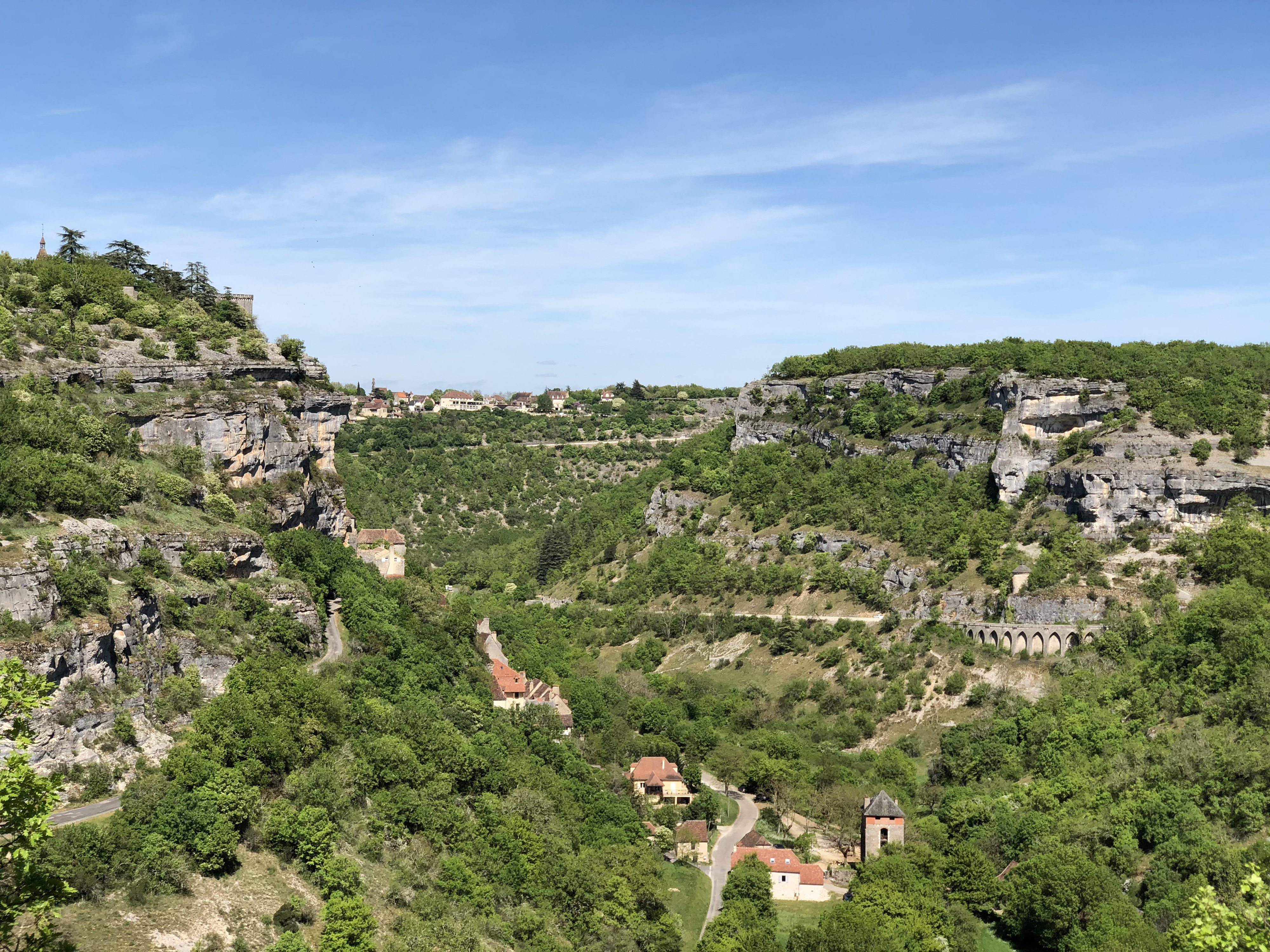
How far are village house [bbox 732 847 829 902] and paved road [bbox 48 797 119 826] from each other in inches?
1160

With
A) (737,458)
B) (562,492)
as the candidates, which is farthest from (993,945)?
(562,492)

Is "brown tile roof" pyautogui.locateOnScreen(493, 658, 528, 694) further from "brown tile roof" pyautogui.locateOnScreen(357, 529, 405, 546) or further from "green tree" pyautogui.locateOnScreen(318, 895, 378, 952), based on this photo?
"green tree" pyautogui.locateOnScreen(318, 895, 378, 952)

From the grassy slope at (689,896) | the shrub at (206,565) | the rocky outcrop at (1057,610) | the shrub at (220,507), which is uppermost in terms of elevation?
the shrub at (220,507)

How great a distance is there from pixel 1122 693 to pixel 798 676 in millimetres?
24976

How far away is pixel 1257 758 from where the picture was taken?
58688mm

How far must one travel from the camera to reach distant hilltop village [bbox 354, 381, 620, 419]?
17812 cm

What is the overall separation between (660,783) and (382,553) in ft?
66.9

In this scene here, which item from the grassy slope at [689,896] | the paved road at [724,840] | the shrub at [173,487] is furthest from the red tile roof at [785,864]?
the shrub at [173,487]

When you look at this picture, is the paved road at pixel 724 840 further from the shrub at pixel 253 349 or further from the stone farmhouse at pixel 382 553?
the shrub at pixel 253 349

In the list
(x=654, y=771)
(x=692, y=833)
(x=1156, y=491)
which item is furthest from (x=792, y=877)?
(x=1156, y=491)

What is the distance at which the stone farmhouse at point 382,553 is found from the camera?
242ft

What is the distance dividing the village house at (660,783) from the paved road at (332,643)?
19.0 meters

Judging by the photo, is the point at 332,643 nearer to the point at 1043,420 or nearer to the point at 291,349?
the point at 291,349

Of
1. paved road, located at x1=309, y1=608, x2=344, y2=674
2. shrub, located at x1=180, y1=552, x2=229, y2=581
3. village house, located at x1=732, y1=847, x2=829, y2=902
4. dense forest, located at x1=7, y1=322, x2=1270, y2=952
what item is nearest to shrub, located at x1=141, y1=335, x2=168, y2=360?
dense forest, located at x1=7, y1=322, x2=1270, y2=952
